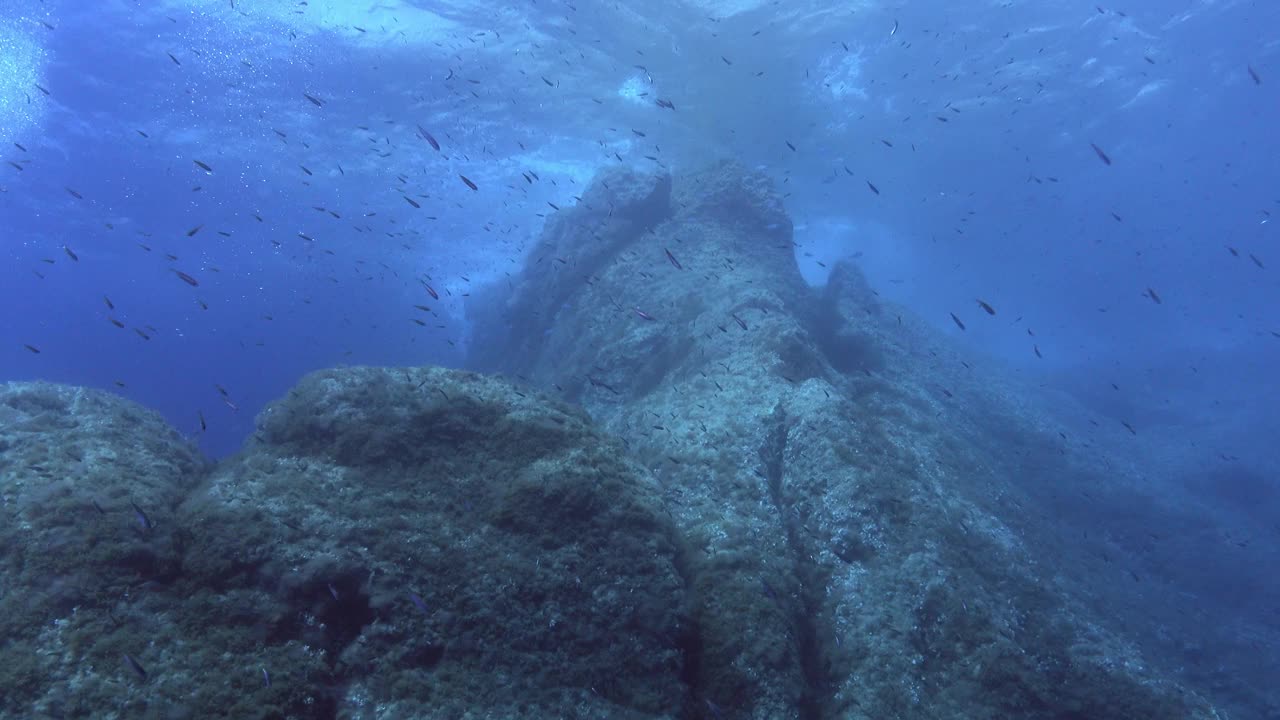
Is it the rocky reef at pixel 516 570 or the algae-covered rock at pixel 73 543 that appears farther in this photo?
the rocky reef at pixel 516 570

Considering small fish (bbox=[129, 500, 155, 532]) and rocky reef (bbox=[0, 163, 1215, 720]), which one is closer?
rocky reef (bbox=[0, 163, 1215, 720])

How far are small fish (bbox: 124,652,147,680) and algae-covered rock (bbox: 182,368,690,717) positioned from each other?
17.1 inches

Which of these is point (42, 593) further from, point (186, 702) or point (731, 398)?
point (731, 398)

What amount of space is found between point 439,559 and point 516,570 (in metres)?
0.71

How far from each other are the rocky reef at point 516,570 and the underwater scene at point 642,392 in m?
0.04

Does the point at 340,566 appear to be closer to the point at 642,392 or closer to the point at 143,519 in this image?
the point at 143,519

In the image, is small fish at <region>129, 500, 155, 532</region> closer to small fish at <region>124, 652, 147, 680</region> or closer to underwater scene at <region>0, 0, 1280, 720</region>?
underwater scene at <region>0, 0, 1280, 720</region>

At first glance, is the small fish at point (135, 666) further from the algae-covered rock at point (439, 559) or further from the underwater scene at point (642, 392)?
the algae-covered rock at point (439, 559)

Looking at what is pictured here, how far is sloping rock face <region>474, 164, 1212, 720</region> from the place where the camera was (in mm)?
6035

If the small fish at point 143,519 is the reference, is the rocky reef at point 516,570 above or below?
below

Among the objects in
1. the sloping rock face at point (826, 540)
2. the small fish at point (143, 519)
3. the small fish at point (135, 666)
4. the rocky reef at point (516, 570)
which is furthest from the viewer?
the sloping rock face at point (826, 540)

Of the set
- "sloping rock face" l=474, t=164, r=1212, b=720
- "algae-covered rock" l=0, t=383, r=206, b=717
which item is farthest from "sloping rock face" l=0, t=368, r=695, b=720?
"sloping rock face" l=474, t=164, r=1212, b=720

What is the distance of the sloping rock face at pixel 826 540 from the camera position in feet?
19.8

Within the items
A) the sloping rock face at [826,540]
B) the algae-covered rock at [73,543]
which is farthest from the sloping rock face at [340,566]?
the sloping rock face at [826,540]
